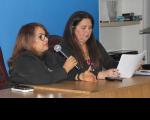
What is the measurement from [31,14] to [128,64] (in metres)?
1.24

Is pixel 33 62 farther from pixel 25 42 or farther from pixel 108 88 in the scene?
pixel 108 88

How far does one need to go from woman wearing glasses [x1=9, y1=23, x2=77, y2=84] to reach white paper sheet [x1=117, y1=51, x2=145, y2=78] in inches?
14.3

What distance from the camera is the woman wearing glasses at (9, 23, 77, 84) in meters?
2.14

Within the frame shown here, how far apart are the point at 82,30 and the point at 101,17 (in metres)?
1.57

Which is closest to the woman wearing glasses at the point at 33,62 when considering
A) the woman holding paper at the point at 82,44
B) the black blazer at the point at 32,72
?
the black blazer at the point at 32,72

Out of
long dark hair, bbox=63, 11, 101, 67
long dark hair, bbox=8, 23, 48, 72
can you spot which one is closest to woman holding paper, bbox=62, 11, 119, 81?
long dark hair, bbox=63, 11, 101, 67

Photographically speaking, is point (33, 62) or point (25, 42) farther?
point (25, 42)

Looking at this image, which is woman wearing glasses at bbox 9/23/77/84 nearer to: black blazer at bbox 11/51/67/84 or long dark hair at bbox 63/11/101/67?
black blazer at bbox 11/51/67/84

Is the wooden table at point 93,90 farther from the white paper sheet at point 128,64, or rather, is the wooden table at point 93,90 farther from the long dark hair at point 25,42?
the long dark hair at point 25,42

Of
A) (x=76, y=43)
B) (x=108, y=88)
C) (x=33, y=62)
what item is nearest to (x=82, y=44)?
(x=76, y=43)

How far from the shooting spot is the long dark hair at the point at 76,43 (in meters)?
2.74

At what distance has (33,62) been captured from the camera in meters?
2.15
